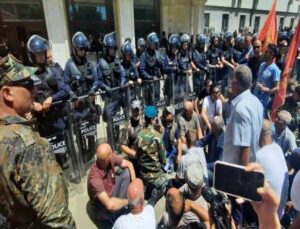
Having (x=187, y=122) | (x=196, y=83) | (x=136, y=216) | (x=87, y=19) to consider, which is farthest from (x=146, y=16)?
(x=136, y=216)

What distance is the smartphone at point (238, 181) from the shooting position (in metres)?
1.31

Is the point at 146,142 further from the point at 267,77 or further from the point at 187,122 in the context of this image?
the point at 267,77

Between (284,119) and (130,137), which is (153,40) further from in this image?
(284,119)

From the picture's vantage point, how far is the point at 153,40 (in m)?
6.54

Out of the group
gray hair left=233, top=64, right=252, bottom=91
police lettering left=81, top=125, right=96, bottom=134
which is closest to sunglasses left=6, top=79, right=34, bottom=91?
gray hair left=233, top=64, right=252, bottom=91

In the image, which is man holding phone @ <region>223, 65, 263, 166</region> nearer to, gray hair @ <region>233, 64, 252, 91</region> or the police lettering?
gray hair @ <region>233, 64, 252, 91</region>

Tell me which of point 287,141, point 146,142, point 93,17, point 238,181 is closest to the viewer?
point 238,181

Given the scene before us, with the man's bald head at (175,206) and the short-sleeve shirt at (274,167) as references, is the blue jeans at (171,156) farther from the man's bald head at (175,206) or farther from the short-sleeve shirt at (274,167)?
the short-sleeve shirt at (274,167)

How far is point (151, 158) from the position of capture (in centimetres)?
338

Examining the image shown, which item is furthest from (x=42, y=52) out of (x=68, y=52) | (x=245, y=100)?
(x=68, y=52)

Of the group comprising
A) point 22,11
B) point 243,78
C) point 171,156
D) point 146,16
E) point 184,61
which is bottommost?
point 171,156

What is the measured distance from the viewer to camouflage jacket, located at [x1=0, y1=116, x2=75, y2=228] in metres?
1.43

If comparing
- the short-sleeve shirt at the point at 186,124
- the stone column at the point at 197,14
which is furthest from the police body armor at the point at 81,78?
the stone column at the point at 197,14

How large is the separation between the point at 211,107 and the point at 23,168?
13.3 ft
